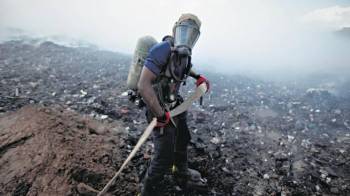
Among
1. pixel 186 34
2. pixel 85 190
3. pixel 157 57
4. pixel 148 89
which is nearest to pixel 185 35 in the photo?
pixel 186 34

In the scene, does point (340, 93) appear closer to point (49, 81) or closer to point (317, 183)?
point (317, 183)

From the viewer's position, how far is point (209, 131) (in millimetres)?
4625

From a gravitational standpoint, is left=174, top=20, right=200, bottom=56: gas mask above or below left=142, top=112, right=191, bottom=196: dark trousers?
above

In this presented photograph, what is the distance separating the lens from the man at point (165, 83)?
2.02m

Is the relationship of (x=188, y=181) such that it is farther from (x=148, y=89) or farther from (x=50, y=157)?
(x=50, y=157)

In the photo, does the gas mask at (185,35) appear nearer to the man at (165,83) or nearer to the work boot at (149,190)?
the man at (165,83)

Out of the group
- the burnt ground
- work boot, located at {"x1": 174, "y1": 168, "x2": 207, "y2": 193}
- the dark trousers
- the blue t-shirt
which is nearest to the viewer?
the blue t-shirt

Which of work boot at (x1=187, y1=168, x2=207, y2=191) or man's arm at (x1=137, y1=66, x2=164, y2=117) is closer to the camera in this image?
man's arm at (x1=137, y1=66, x2=164, y2=117)

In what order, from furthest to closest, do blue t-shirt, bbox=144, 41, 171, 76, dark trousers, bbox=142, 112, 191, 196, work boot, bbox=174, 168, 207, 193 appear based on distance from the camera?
work boot, bbox=174, 168, 207, 193
dark trousers, bbox=142, 112, 191, 196
blue t-shirt, bbox=144, 41, 171, 76

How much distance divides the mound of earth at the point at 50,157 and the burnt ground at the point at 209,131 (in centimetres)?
1

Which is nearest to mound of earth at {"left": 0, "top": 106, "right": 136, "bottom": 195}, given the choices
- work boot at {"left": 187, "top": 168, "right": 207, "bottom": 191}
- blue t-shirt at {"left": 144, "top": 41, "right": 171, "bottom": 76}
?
work boot at {"left": 187, "top": 168, "right": 207, "bottom": 191}

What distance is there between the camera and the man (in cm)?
202

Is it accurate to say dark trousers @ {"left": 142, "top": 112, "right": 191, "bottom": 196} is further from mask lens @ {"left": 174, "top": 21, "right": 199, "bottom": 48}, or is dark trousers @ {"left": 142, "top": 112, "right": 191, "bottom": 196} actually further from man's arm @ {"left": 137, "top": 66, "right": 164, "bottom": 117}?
mask lens @ {"left": 174, "top": 21, "right": 199, "bottom": 48}

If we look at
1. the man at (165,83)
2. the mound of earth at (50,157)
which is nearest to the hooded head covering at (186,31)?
the man at (165,83)
